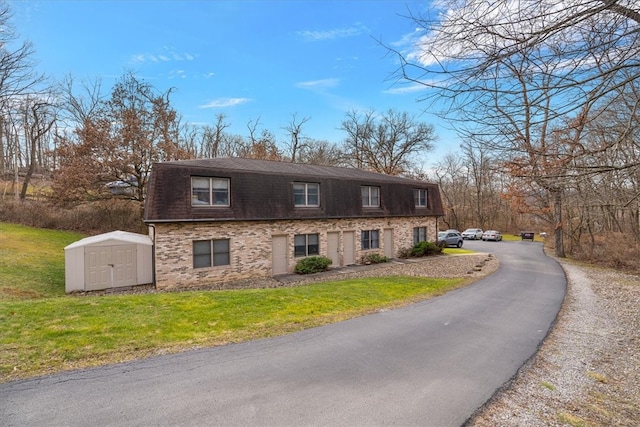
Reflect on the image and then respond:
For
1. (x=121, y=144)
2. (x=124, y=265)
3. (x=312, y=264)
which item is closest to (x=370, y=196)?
(x=312, y=264)

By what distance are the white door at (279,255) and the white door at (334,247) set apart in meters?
2.70

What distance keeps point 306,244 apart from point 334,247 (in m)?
1.90

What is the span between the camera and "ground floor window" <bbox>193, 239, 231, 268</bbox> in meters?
13.1

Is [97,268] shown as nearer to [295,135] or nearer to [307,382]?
[307,382]

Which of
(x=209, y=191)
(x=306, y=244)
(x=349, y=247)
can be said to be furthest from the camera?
(x=349, y=247)

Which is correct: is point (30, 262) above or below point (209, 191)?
below

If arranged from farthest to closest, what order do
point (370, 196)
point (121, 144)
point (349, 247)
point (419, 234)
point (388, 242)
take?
point (419, 234) → point (121, 144) → point (388, 242) → point (370, 196) → point (349, 247)

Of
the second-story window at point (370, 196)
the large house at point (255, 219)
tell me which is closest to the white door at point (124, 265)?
the large house at point (255, 219)

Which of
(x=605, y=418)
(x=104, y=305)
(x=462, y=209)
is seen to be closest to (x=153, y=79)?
(x=104, y=305)

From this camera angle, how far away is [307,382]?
4711 mm

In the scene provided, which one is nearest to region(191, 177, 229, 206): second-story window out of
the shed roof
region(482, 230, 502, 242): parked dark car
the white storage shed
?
the shed roof

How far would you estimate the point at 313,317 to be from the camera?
25.9ft

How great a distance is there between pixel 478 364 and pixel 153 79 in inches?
1150

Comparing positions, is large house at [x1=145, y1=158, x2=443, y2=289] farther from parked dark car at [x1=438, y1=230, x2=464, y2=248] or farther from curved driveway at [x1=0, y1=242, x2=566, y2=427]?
parked dark car at [x1=438, y1=230, x2=464, y2=248]
